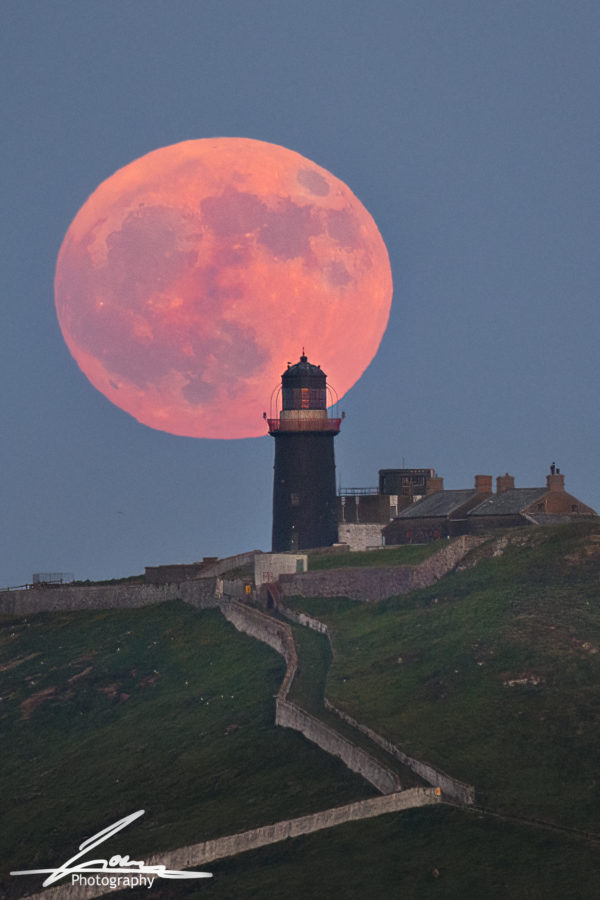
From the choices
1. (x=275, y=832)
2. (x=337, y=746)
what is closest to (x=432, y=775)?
(x=337, y=746)

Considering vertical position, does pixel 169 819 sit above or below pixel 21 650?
below

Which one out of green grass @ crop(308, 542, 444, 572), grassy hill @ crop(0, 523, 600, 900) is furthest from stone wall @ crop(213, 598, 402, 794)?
green grass @ crop(308, 542, 444, 572)

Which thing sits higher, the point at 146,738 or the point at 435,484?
the point at 435,484

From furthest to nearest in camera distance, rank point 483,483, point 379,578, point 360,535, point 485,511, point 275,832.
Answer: point 360,535 < point 483,483 < point 485,511 < point 379,578 < point 275,832

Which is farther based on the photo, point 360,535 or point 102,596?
point 360,535

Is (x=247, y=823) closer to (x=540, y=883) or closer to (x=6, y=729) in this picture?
(x=540, y=883)

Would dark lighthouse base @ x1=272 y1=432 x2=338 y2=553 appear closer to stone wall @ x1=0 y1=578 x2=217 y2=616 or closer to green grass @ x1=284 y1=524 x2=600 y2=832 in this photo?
stone wall @ x1=0 y1=578 x2=217 y2=616

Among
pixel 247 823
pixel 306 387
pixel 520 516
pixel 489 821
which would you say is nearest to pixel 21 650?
pixel 306 387

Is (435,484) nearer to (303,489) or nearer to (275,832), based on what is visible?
(303,489)
